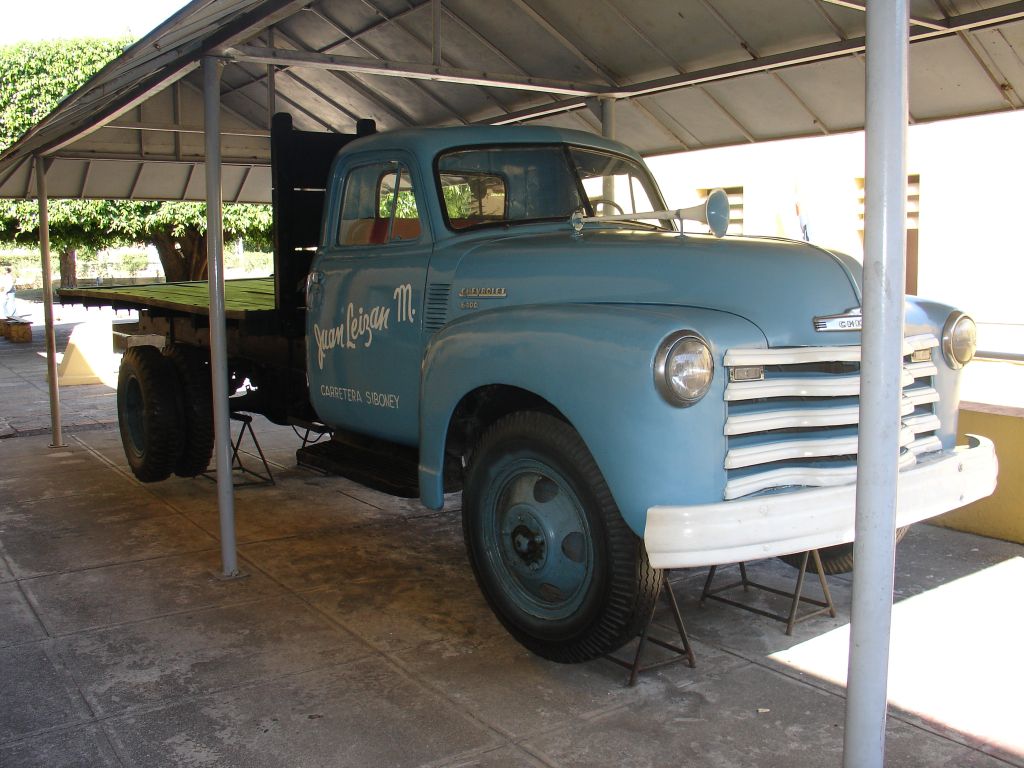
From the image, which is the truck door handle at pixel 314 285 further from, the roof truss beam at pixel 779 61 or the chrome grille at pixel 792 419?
the roof truss beam at pixel 779 61

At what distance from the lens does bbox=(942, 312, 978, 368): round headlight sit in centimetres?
Result: 408

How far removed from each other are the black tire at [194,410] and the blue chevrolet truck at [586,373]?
125cm

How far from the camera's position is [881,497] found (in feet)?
8.07

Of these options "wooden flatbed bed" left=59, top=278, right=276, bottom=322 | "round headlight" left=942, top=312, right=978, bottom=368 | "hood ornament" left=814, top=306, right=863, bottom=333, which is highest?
"wooden flatbed bed" left=59, top=278, right=276, bottom=322

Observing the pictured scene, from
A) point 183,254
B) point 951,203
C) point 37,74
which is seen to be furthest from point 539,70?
point 37,74

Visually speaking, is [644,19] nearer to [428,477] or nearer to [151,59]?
[151,59]

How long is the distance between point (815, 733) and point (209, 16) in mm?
3995

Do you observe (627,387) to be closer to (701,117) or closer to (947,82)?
(947,82)

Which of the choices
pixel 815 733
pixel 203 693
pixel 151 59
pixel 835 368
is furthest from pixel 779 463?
pixel 151 59

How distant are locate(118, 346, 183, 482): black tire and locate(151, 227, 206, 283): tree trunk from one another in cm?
1476

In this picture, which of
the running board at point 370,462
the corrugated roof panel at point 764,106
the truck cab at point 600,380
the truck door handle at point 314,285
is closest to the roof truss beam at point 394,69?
the truck cab at point 600,380

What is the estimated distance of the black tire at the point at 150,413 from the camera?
6832 mm

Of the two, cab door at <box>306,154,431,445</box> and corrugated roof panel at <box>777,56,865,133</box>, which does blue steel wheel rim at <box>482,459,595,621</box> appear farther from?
corrugated roof panel at <box>777,56,865,133</box>

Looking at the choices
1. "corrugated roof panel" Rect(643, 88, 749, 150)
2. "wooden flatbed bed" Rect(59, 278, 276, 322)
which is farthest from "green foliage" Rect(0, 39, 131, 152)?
"corrugated roof panel" Rect(643, 88, 749, 150)
